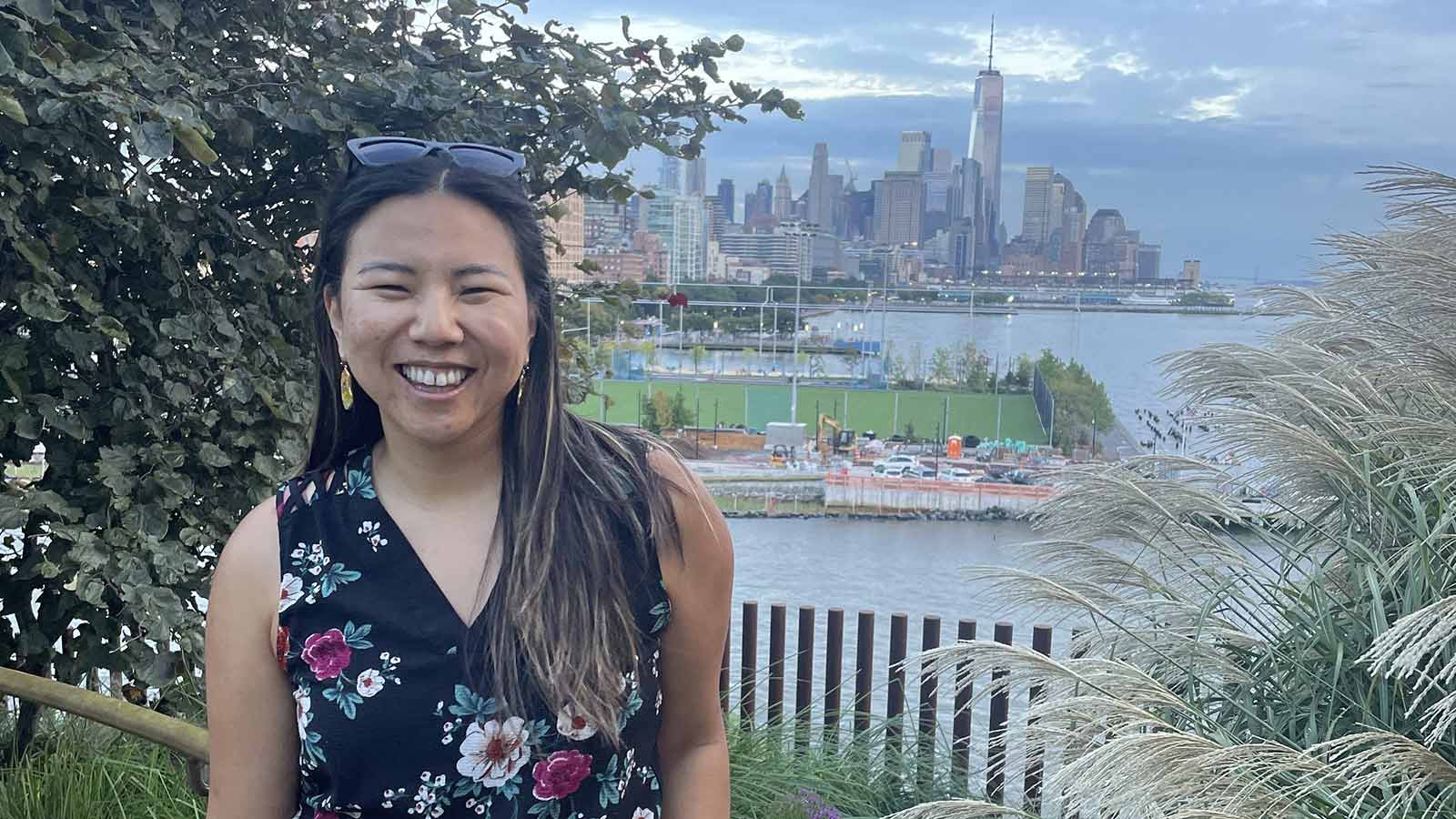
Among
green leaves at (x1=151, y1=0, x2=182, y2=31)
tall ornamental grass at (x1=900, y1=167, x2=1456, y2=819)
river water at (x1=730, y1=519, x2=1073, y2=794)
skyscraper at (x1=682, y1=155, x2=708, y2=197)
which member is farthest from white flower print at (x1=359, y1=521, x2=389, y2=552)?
river water at (x1=730, y1=519, x2=1073, y2=794)

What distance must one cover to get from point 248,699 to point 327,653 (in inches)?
3.7

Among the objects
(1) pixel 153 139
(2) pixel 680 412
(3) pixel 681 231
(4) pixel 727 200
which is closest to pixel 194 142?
→ (1) pixel 153 139

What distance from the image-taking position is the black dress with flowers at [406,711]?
1.00 meters

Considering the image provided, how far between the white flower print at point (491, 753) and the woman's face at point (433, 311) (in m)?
0.25

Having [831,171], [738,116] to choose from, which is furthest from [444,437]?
[831,171]

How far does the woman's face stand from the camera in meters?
0.99

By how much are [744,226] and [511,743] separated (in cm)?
456

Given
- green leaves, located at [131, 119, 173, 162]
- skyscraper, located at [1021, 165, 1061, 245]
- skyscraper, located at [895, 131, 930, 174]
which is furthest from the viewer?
skyscraper, located at [895, 131, 930, 174]

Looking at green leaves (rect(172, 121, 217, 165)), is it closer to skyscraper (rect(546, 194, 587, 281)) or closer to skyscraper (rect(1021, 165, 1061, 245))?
skyscraper (rect(546, 194, 587, 281))

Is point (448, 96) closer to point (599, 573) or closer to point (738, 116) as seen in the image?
point (738, 116)

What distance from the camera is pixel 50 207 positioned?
6.57ft

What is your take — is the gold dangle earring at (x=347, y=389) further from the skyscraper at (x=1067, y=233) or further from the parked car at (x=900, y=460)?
the parked car at (x=900, y=460)

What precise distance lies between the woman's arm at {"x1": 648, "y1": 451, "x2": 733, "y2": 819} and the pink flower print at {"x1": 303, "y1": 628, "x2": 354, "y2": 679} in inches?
11.3

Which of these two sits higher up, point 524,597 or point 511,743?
point 524,597
